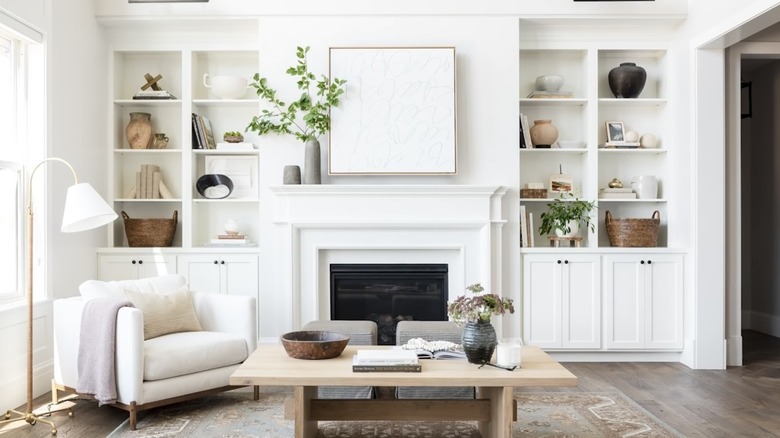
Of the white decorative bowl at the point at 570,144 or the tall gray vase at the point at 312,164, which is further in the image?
the white decorative bowl at the point at 570,144

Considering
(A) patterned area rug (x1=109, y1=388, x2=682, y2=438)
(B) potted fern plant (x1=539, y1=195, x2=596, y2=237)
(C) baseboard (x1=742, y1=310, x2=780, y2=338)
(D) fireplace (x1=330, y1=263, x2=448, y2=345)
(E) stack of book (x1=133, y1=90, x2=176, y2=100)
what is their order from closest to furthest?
(A) patterned area rug (x1=109, y1=388, x2=682, y2=438)
(D) fireplace (x1=330, y1=263, x2=448, y2=345)
(B) potted fern plant (x1=539, y1=195, x2=596, y2=237)
(E) stack of book (x1=133, y1=90, x2=176, y2=100)
(C) baseboard (x1=742, y1=310, x2=780, y2=338)

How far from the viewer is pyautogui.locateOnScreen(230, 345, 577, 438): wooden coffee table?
2584 millimetres

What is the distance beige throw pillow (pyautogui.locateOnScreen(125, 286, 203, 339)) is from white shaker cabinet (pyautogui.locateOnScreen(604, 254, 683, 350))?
2.99 m

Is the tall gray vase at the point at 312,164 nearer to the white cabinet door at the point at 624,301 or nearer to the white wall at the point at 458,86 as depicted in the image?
the white wall at the point at 458,86

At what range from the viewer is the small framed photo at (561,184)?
16.8ft

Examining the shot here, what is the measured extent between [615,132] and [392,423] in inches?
121

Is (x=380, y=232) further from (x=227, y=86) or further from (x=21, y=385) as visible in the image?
(x=21, y=385)

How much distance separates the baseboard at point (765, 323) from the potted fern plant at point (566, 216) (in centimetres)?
248

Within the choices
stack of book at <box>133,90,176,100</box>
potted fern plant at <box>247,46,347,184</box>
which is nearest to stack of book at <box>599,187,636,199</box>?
potted fern plant at <box>247,46,347,184</box>

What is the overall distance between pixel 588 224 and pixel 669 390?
56.6 inches

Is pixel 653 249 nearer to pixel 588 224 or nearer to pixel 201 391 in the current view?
pixel 588 224

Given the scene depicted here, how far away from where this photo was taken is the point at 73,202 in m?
3.43

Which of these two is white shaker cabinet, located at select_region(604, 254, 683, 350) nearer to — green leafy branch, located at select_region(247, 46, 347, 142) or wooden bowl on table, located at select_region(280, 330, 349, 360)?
green leafy branch, located at select_region(247, 46, 347, 142)

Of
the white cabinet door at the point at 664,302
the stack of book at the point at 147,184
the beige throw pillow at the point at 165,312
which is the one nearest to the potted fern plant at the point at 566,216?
the white cabinet door at the point at 664,302
